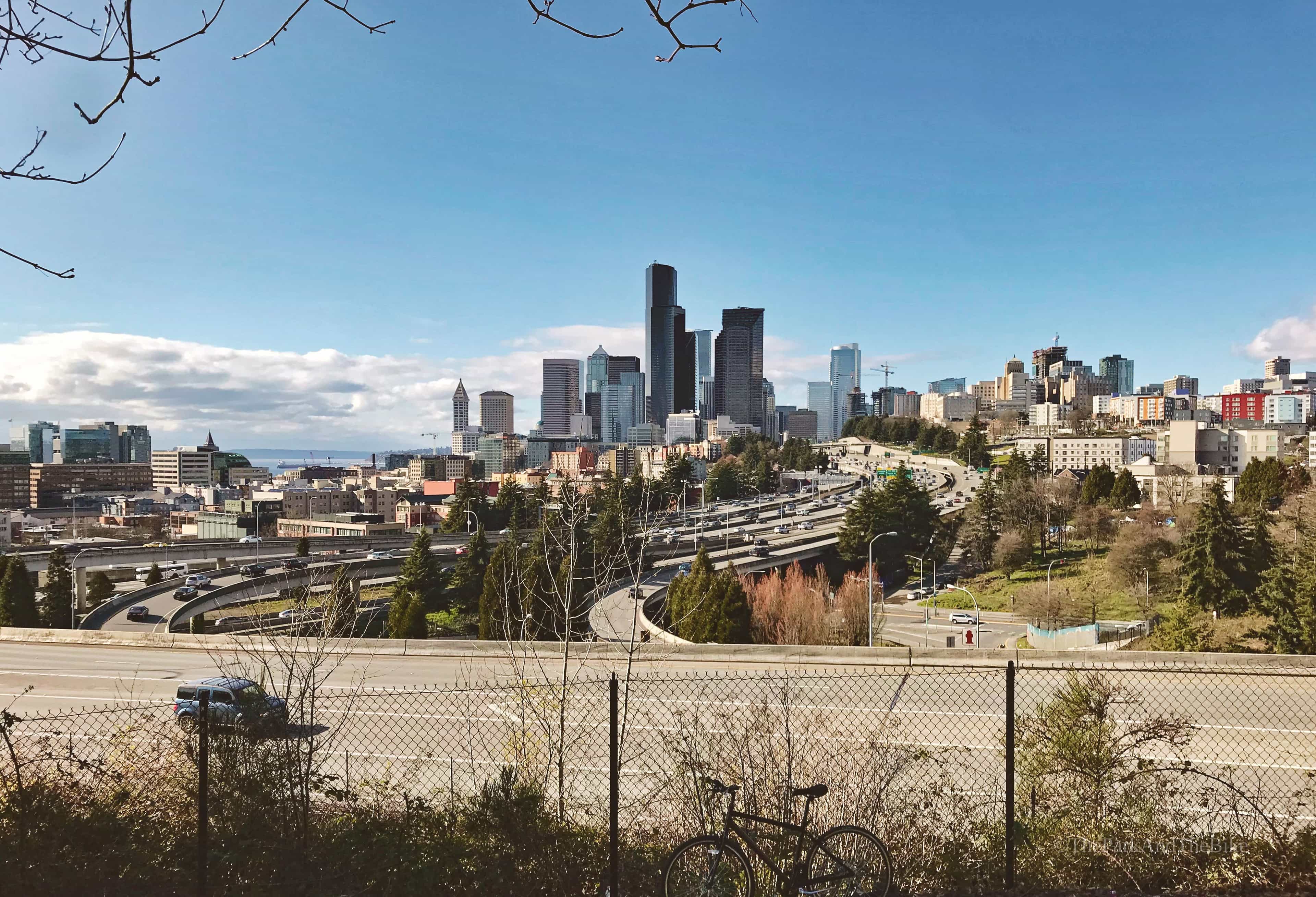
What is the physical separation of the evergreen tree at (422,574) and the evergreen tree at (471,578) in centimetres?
112

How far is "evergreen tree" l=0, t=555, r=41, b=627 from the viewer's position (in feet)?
92.3

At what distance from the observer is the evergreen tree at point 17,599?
2814 centimetres

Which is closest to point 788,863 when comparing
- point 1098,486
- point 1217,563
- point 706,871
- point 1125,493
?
point 706,871

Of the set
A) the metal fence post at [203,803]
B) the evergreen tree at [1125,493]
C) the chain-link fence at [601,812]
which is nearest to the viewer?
the metal fence post at [203,803]

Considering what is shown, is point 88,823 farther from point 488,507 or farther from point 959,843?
point 488,507

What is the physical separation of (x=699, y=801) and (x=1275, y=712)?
8389mm

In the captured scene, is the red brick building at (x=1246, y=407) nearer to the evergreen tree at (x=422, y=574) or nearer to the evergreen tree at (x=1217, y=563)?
the evergreen tree at (x=1217, y=563)

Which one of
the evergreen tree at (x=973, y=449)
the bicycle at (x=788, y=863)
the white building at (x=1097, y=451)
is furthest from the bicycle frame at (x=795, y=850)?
the white building at (x=1097, y=451)

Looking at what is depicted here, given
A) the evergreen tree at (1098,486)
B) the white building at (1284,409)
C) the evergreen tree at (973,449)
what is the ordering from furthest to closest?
1. the white building at (1284,409)
2. the evergreen tree at (973,449)
3. the evergreen tree at (1098,486)

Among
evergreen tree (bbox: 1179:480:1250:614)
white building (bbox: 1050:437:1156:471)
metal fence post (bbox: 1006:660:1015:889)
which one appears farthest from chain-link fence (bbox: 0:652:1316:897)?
white building (bbox: 1050:437:1156:471)

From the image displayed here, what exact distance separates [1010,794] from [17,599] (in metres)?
35.3

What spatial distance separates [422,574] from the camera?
36188 mm

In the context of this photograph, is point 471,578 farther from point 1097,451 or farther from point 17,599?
point 1097,451

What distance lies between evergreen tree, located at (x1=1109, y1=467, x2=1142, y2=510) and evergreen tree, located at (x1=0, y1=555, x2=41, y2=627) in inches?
2609
